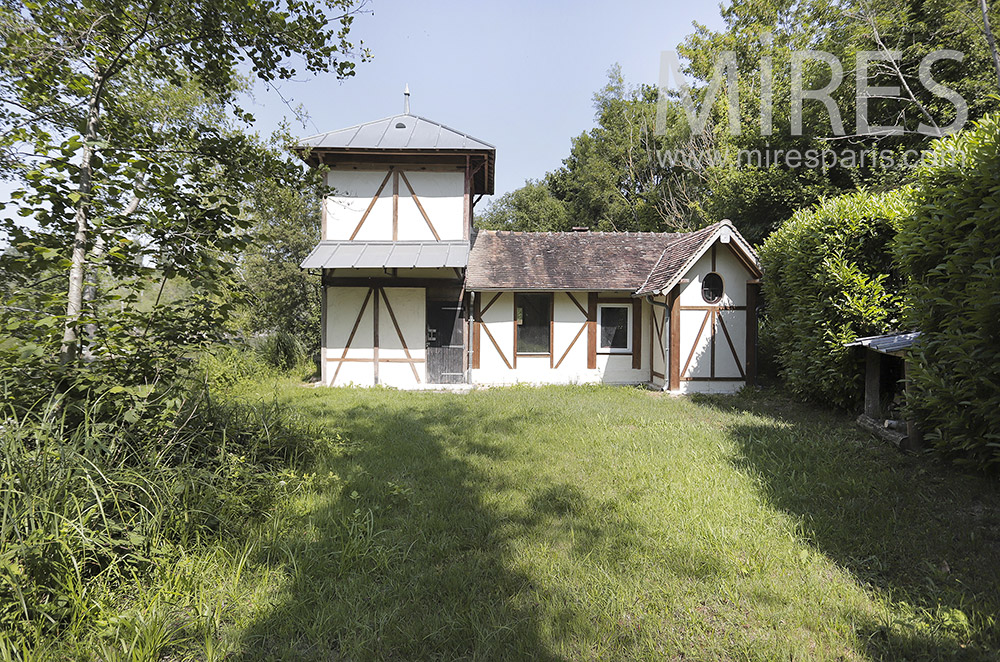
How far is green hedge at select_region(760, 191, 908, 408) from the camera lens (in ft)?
23.1

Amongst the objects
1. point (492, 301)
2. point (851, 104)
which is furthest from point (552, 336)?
point (851, 104)

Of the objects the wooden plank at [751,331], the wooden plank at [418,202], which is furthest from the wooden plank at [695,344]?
the wooden plank at [418,202]

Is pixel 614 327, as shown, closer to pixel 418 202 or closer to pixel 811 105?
pixel 418 202

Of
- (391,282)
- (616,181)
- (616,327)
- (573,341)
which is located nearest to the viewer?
(391,282)

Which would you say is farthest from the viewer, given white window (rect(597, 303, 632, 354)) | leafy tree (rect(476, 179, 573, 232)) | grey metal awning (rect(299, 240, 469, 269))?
leafy tree (rect(476, 179, 573, 232))

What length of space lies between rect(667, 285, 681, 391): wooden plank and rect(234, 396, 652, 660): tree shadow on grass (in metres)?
7.30

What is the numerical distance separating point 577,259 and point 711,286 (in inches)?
147

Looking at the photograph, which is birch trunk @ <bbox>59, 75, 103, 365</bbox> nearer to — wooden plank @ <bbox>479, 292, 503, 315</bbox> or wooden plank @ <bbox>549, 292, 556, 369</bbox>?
wooden plank @ <bbox>479, 292, 503, 315</bbox>

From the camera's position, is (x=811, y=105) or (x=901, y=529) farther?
(x=811, y=105)

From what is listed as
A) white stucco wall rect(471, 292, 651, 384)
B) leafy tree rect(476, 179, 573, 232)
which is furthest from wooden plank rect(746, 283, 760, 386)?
leafy tree rect(476, 179, 573, 232)

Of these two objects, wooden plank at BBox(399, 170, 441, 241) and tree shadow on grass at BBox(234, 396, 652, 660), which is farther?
wooden plank at BBox(399, 170, 441, 241)

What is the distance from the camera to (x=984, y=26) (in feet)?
36.0

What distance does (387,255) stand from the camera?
11.3m

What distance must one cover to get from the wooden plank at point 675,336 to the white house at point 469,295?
0.03m
